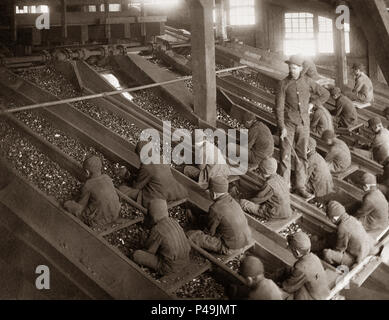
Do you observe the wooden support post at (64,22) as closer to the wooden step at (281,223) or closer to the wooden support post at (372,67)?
the wooden step at (281,223)

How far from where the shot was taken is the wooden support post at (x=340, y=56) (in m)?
11.9

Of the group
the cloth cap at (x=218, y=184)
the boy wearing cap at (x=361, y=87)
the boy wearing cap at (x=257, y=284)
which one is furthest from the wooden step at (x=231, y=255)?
the boy wearing cap at (x=361, y=87)

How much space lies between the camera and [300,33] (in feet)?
53.4

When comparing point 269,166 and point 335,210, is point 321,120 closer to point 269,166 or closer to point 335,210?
point 269,166

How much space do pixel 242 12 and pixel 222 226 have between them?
43.2 feet

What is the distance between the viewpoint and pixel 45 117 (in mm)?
7551

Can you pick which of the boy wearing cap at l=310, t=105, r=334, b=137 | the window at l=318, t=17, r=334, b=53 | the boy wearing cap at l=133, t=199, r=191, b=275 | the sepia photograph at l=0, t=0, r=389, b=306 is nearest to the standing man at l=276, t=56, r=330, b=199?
the sepia photograph at l=0, t=0, r=389, b=306

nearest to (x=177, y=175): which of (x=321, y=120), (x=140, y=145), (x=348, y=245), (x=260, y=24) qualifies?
(x=140, y=145)

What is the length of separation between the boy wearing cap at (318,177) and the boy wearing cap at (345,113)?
2.65 m

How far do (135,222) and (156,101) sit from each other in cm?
396

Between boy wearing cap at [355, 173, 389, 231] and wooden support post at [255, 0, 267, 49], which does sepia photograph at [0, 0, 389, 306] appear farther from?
wooden support post at [255, 0, 267, 49]
